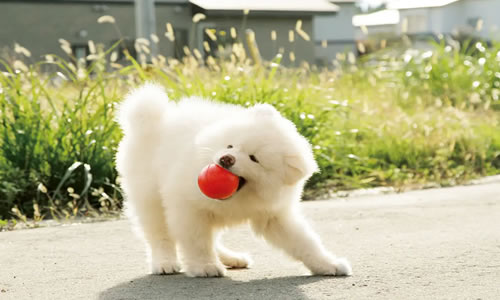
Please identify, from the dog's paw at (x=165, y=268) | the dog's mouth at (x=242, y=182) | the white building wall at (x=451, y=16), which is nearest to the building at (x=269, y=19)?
the dog's paw at (x=165, y=268)

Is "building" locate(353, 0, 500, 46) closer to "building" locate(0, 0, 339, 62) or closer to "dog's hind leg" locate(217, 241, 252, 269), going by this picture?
"building" locate(0, 0, 339, 62)

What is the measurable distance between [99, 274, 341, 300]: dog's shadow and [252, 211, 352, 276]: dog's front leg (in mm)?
72

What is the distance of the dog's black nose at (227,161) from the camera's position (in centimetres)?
373

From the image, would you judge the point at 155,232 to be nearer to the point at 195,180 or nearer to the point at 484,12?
the point at 195,180

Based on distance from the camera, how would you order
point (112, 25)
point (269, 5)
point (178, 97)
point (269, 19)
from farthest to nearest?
point (269, 19) < point (269, 5) < point (112, 25) < point (178, 97)

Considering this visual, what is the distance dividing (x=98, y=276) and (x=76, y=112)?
3210mm

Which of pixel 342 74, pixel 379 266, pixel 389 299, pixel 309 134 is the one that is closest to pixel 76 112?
pixel 309 134

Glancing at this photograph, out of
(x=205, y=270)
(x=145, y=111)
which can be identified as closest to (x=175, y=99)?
(x=145, y=111)

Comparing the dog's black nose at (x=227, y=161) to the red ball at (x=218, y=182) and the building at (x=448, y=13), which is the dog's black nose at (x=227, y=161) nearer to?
→ the red ball at (x=218, y=182)

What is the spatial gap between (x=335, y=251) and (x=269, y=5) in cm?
2233

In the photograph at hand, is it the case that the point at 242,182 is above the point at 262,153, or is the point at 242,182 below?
below

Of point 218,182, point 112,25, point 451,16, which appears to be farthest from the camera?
point 451,16

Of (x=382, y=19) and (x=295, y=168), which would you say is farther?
(x=382, y=19)

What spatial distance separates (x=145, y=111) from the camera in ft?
14.8
